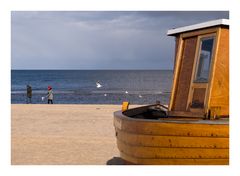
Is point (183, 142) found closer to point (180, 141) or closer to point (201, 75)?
point (180, 141)

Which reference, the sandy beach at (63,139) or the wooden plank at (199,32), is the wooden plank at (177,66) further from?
the sandy beach at (63,139)

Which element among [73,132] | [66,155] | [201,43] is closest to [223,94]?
[201,43]

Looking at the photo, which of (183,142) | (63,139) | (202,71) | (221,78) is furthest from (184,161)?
(63,139)

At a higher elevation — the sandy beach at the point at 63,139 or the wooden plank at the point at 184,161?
the wooden plank at the point at 184,161

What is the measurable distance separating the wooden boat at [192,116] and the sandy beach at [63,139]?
7.32 ft

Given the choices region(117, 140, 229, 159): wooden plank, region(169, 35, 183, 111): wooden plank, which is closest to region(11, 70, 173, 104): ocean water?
region(169, 35, 183, 111): wooden plank

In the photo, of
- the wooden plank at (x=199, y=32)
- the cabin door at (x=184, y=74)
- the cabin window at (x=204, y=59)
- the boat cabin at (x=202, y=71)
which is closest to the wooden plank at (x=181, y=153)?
the boat cabin at (x=202, y=71)

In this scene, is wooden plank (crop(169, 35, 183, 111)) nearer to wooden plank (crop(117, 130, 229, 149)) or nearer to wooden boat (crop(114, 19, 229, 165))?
wooden boat (crop(114, 19, 229, 165))

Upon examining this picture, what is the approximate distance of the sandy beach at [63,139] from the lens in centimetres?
994

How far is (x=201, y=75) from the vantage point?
6.84 m
